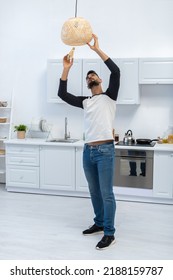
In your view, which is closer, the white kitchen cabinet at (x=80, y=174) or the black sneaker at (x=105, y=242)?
the black sneaker at (x=105, y=242)

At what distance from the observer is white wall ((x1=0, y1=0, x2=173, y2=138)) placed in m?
5.25

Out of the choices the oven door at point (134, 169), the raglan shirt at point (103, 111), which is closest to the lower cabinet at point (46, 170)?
the oven door at point (134, 169)

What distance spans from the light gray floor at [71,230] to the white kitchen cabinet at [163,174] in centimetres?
19

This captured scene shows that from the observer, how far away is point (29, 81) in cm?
585

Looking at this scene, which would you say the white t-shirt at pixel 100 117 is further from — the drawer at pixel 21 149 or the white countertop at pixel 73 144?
the drawer at pixel 21 149

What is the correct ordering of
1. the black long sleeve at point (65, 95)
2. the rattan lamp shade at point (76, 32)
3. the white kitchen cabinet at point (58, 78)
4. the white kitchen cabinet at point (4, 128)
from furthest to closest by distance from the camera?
the white kitchen cabinet at point (4, 128) → the white kitchen cabinet at point (58, 78) → the black long sleeve at point (65, 95) → the rattan lamp shade at point (76, 32)

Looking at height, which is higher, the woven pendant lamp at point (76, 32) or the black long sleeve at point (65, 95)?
the woven pendant lamp at point (76, 32)

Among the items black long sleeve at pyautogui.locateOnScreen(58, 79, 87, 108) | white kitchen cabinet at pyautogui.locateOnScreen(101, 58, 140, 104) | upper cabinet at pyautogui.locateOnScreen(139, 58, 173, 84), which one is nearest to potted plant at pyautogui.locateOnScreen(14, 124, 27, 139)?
white kitchen cabinet at pyautogui.locateOnScreen(101, 58, 140, 104)

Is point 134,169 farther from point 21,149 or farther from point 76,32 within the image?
point 76,32

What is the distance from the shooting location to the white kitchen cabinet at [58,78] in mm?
5242

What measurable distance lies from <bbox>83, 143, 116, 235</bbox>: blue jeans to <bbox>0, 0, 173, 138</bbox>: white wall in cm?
209

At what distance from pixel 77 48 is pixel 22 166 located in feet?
6.48

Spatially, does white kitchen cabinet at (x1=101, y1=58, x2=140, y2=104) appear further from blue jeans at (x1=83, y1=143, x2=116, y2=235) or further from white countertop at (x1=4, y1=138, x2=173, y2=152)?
blue jeans at (x1=83, y1=143, x2=116, y2=235)

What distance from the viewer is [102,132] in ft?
10.8
